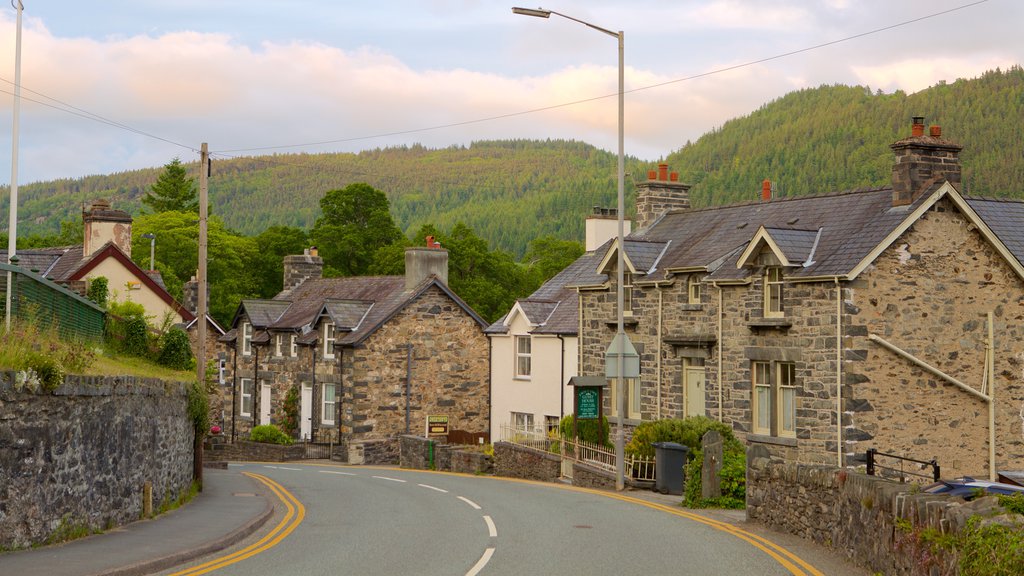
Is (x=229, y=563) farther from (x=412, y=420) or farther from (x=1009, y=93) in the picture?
(x=1009, y=93)

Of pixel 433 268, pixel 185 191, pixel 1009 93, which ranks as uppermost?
pixel 1009 93

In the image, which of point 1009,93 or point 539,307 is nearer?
point 539,307

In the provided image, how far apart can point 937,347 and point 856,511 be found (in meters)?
15.4

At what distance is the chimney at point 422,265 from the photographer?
5006 centimetres

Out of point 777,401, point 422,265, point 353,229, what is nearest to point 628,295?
point 777,401

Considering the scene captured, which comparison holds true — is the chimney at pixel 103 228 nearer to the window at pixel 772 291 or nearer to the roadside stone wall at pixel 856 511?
the window at pixel 772 291

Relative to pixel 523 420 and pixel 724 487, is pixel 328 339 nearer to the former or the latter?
pixel 523 420

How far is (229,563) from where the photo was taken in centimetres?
1564

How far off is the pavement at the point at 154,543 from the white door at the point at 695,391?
13754mm

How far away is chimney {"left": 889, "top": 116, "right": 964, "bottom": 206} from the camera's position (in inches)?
1169

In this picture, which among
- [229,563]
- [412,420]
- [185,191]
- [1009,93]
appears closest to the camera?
[229,563]

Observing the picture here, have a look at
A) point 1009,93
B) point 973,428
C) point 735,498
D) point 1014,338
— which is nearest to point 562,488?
point 735,498

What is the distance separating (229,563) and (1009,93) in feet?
443

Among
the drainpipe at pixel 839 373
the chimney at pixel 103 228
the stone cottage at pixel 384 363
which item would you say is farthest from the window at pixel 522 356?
the drainpipe at pixel 839 373
